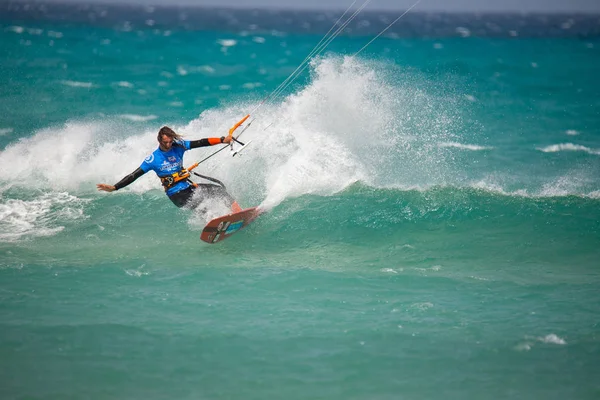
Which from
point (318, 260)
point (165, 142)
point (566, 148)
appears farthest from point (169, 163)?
point (566, 148)

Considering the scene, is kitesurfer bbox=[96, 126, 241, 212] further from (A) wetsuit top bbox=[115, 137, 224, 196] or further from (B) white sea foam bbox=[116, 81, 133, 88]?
(B) white sea foam bbox=[116, 81, 133, 88]

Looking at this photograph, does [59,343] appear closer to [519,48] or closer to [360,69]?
[360,69]

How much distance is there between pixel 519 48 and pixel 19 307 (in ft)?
118

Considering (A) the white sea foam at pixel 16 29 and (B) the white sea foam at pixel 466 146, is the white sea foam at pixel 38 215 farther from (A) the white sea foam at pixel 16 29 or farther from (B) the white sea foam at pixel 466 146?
(A) the white sea foam at pixel 16 29

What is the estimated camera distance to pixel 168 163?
9.77 metres

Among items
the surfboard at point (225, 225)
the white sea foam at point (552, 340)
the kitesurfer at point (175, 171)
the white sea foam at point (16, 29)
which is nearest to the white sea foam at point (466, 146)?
the surfboard at point (225, 225)

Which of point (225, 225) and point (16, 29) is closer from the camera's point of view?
point (225, 225)

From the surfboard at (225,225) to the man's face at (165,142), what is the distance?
1.27 metres

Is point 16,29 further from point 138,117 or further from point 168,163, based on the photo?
point 168,163

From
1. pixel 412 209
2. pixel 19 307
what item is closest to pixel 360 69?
pixel 412 209

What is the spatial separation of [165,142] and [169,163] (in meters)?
0.37

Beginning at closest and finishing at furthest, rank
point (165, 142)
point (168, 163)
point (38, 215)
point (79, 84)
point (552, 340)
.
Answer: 1. point (552, 340)
2. point (165, 142)
3. point (168, 163)
4. point (38, 215)
5. point (79, 84)

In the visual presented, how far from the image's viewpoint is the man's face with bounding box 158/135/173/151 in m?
9.52

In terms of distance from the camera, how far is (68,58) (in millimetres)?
30641
